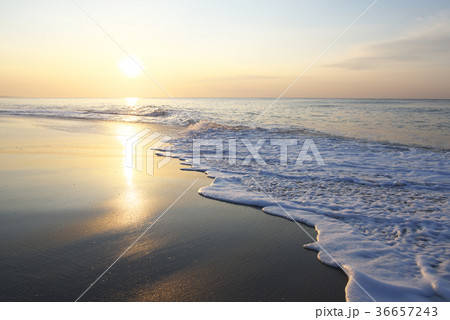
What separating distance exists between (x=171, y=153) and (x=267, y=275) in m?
7.18

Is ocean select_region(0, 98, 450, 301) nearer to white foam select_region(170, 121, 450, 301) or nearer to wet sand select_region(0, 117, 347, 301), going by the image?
white foam select_region(170, 121, 450, 301)

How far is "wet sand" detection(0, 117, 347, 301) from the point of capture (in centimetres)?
256

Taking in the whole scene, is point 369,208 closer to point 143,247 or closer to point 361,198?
point 361,198

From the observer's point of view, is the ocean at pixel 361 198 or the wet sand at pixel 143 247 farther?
the ocean at pixel 361 198

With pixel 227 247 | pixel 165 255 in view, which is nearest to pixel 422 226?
pixel 227 247

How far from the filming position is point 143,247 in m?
3.31

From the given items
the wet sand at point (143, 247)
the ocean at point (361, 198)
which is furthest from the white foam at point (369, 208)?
the wet sand at point (143, 247)

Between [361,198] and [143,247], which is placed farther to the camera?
[361,198]

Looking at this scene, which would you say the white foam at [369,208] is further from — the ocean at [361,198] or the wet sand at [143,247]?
the wet sand at [143,247]

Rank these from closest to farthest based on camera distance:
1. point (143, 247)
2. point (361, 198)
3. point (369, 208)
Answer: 1. point (143, 247)
2. point (369, 208)
3. point (361, 198)

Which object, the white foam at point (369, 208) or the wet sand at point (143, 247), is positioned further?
the white foam at point (369, 208)

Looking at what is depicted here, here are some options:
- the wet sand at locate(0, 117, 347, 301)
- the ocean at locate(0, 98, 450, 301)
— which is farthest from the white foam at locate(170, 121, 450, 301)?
the wet sand at locate(0, 117, 347, 301)

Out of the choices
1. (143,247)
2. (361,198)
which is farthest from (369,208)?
(143,247)

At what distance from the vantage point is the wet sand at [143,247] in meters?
2.56
